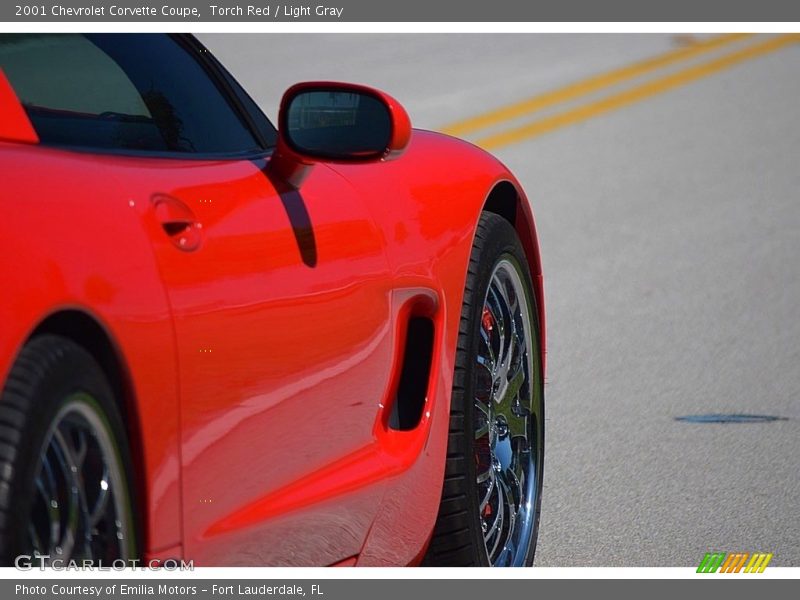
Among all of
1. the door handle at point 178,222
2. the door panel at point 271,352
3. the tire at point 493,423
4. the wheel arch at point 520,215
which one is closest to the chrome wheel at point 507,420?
the tire at point 493,423

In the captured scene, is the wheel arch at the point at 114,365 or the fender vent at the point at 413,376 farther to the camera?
the fender vent at the point at 413,376

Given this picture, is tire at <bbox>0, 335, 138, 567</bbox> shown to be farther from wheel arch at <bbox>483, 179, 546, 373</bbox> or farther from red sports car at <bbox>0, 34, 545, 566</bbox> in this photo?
wheel arch at <bbox>483, 179, 546, 373</bbox>

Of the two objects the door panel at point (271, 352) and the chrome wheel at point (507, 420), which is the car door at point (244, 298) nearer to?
the door panel at point (271, 352)

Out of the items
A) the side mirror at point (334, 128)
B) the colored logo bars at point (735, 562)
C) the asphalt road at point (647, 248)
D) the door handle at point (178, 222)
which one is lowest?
the colored logo bars at point (735, 562)

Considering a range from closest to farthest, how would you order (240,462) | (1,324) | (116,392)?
(1,324) → (116,392) → (240,462)

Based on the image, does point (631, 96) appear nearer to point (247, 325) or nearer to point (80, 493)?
point (247, 325)

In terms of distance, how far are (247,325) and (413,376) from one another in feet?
2.97

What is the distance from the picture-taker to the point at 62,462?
2221 millimetres

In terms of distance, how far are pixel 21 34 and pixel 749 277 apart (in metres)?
6.11

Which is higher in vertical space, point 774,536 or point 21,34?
point 21,34

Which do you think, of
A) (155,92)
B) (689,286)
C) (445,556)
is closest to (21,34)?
(155,92)

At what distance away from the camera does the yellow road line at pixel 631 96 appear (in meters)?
13.0

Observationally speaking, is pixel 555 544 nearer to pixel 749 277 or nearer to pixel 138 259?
pixel 138 259

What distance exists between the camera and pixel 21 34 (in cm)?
315
